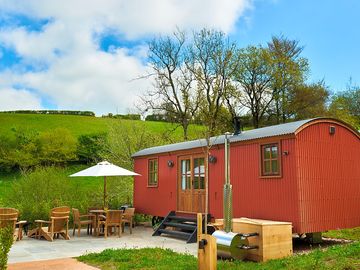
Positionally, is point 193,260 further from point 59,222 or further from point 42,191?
point 42,191

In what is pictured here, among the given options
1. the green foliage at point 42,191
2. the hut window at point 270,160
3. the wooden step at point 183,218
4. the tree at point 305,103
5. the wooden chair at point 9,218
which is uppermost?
the tree at point 305,103

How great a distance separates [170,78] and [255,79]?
5240 mm

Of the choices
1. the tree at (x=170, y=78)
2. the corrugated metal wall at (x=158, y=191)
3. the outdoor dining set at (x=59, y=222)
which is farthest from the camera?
the tree at (x=170, y=78)

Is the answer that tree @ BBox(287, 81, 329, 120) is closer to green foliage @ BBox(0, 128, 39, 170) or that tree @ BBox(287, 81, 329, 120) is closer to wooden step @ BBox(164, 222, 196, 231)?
wooden step @ BBox(164, 222, 196, 231)

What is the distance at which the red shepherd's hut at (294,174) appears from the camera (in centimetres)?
827

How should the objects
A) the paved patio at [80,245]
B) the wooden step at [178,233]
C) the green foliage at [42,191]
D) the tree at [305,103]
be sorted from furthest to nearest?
the tree at [305,103]
the green foliage at [42,191]
the wooden step at [178,233]
the paved patio at [80,245]

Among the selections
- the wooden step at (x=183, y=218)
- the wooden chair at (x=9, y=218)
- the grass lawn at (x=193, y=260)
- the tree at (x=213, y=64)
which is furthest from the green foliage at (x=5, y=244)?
the tree at (x=213, y=64)

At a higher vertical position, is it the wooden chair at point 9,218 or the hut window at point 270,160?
the hut window at point 270,160

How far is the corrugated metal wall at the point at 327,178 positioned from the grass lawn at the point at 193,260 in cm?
143

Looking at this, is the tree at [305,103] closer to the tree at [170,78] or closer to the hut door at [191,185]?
the tree at [170,78]

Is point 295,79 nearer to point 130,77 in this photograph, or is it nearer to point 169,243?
point 130,77

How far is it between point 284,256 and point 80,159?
23628mm

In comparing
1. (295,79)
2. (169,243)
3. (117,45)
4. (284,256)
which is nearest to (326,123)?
(284,256)

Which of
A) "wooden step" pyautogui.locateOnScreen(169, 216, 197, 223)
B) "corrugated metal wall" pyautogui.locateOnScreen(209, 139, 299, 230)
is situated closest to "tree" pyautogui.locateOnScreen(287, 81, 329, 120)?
"wooden step" pyautogui.locateOnScreen(169, 216, 197, 223)
